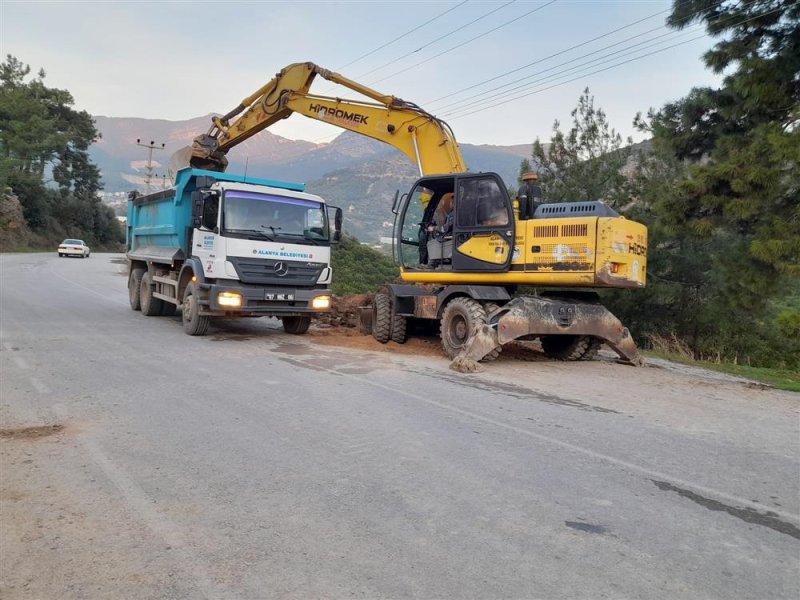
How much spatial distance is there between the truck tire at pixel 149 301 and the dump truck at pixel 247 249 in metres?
1.41

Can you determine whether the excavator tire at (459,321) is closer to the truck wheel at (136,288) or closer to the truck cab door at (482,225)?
the truck cab door at (482,225)

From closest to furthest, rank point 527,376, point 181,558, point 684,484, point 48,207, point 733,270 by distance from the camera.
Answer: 1. point 181,558
2. point 684,484
3. point 527,376
4. point 733,270
5. point 48,207

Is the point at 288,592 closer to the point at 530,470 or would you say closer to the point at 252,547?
the point at 252,547

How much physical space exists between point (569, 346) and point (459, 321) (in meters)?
2.12

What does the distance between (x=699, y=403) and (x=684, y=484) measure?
10.7 ft

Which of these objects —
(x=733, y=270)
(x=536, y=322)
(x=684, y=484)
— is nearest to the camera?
(x=684, y=484)

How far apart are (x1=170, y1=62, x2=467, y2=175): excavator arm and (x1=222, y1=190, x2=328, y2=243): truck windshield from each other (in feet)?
7.35

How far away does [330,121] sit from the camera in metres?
13.4

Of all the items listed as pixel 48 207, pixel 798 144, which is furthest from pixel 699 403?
pixel 48 207

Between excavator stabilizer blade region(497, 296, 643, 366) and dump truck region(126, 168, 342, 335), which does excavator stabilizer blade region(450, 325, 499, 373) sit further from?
dump truck region(126, 168, 342, 335)

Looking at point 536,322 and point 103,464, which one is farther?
point 536,322

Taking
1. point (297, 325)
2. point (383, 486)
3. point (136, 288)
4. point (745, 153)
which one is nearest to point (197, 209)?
point (297, 325)

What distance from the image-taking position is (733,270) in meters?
11.4

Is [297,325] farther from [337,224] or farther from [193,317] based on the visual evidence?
[337,224]
